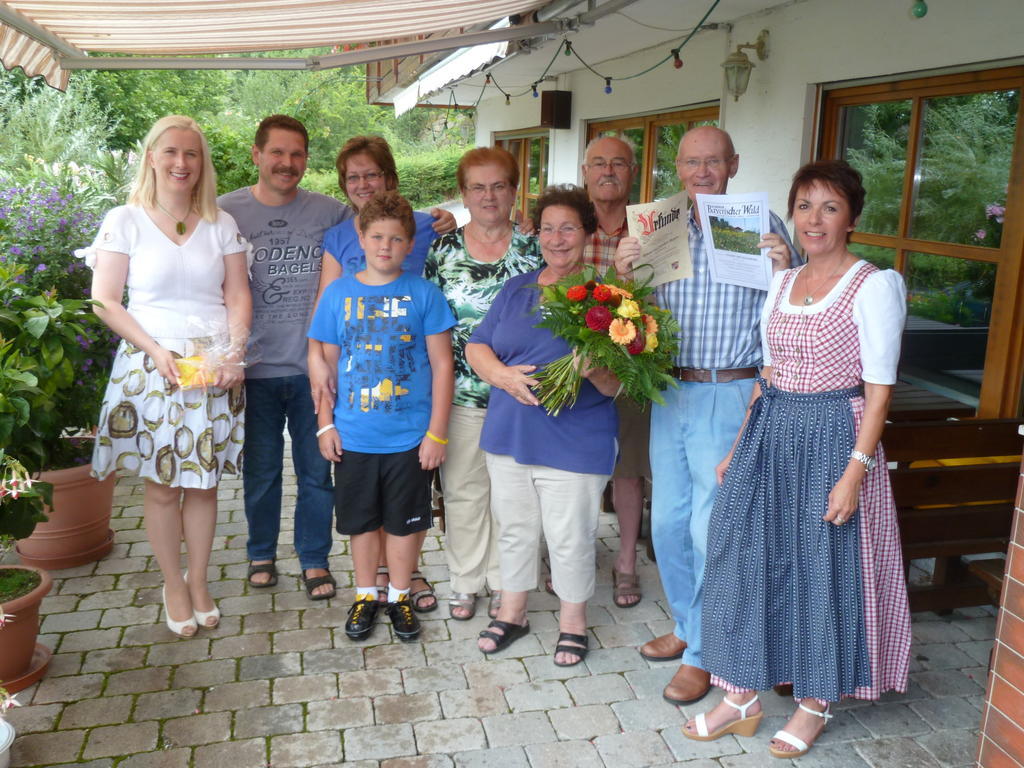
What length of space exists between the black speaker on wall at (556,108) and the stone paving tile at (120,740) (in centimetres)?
820

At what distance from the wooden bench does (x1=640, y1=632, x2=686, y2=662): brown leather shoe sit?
1025 mm

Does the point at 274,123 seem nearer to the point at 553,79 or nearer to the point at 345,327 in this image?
the point at 345,327

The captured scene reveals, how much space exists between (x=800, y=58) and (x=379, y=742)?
14.6ft

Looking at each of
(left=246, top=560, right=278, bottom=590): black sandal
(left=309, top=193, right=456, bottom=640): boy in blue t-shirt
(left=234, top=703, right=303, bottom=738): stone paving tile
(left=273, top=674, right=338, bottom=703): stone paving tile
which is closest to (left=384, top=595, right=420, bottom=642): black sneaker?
(left=309, top=193, right=456, bottom=640): boy in blue t-shirt

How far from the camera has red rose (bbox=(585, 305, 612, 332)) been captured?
2865 mm

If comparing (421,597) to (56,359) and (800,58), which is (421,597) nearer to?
(56,359)

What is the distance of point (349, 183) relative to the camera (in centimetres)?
391

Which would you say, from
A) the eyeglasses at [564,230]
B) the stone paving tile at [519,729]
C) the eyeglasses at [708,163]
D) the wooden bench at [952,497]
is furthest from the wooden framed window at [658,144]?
the stone paving tile at [519,729]

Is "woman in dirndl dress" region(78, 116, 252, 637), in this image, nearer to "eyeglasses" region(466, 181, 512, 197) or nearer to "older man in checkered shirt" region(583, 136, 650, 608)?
"eyeglasses" region(466, 181, 512, 197)

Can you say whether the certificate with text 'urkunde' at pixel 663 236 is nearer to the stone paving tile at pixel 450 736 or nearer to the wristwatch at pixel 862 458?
the wristwatch at pixel 862 458

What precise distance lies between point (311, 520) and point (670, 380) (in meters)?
1.95

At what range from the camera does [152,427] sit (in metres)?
3.37

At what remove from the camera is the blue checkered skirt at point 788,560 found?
2752 millimetres

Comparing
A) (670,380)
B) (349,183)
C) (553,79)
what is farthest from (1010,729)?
(553,79)
